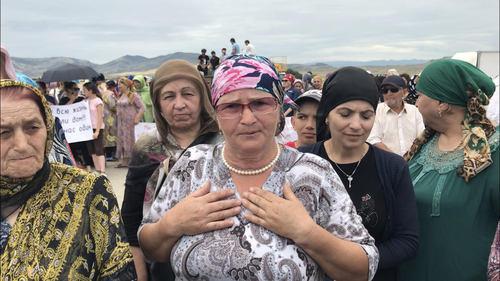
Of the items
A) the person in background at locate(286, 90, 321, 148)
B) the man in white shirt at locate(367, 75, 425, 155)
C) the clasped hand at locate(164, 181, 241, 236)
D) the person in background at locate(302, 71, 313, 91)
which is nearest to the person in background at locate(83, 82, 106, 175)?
the man in white shirt at locate(367, 75, 425, 155)

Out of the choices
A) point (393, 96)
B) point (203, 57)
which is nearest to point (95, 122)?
point (393, 96)

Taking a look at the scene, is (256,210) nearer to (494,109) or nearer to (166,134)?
(166,134)

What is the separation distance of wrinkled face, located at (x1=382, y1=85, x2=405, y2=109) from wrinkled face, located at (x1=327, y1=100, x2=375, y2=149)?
3.43 m

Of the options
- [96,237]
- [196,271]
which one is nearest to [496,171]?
[196,271]

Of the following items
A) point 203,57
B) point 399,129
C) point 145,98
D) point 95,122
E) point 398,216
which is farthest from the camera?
point 203,57

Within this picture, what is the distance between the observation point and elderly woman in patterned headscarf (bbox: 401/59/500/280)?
2197mm

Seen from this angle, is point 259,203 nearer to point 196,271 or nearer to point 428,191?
point 196,271

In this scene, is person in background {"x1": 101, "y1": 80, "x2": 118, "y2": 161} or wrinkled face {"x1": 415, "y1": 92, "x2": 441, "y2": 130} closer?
wrinkled face {"x1": 415, "y1": 92, "x2": 441, "y2": 130}

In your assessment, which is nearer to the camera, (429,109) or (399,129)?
(429,109)

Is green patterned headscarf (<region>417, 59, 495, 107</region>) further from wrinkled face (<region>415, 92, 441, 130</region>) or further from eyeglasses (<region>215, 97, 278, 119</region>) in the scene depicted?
eyeglasses (<region>215, 97, 278, 119</region>)

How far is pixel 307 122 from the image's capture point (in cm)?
327

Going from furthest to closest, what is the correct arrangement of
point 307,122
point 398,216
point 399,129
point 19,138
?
point 399,129 → point 307,122 → point 398,216 → point 19,138

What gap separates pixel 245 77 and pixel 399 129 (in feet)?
13.7

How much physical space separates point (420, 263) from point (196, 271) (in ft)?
4.56
